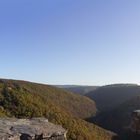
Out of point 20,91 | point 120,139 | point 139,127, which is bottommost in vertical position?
Answer: point 120,139

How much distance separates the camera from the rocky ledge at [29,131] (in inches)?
431

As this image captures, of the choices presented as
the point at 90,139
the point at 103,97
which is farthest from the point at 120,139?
the point at 103,97

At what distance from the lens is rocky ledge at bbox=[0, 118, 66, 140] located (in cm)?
1094

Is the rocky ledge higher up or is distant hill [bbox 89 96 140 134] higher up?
the rocky ledge

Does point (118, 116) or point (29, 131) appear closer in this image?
point (29, 131)

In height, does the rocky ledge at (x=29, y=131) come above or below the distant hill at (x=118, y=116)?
above

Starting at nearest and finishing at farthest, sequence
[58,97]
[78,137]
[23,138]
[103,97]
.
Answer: [23,138], [78,137], [58,97], [103,97]

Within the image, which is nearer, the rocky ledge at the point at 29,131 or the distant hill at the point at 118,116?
the rocky ledge at the point at 29,131

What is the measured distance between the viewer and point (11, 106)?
39.8 meters

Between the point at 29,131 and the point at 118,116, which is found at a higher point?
the point at 29,131

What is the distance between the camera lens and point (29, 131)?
37.7 feet

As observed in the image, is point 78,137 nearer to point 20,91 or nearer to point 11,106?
point 11,106

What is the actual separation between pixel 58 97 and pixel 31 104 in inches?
2008

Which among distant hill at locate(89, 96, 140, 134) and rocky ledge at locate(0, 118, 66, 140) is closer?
rocky ledge at locate(0, 118, 66, 140)
